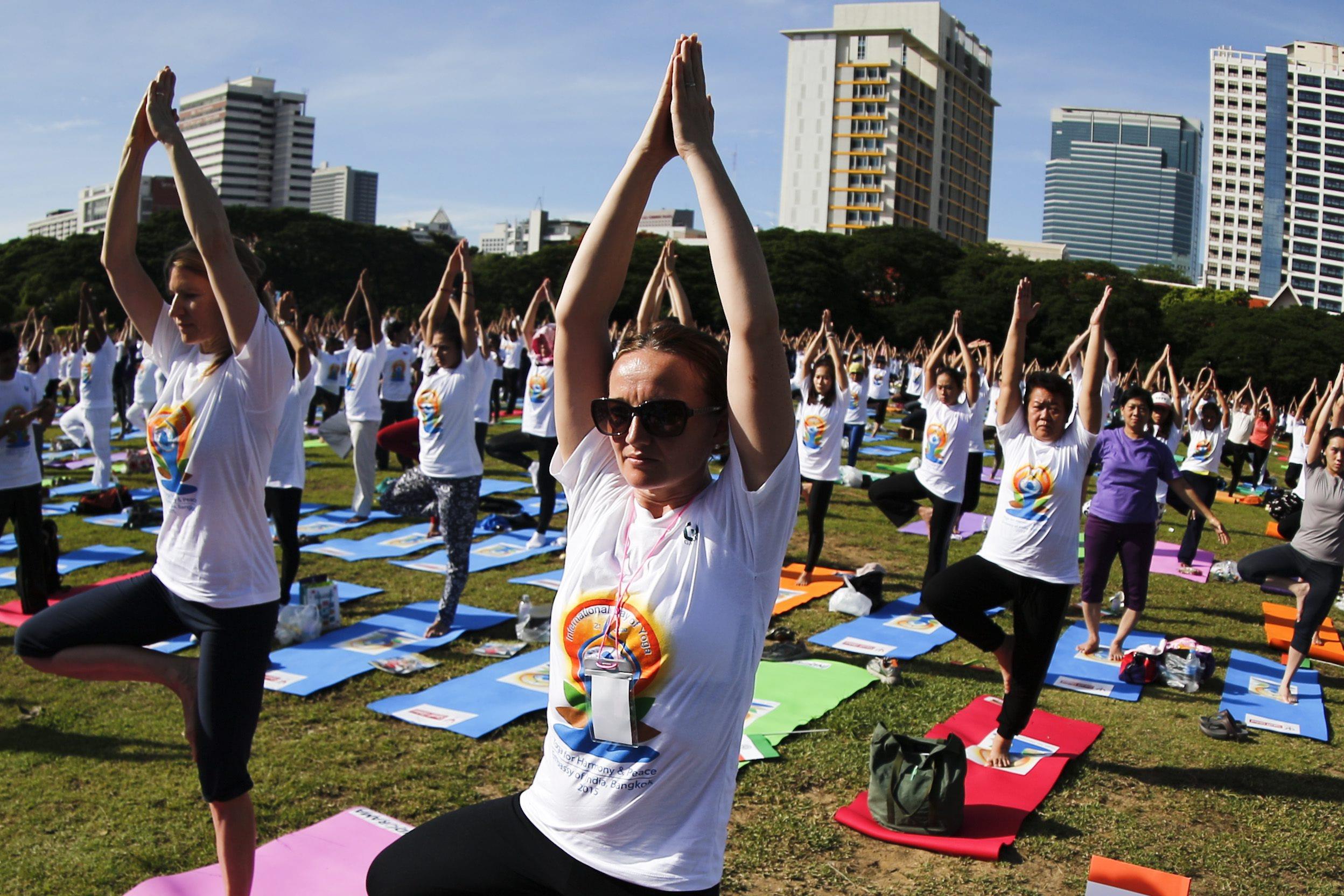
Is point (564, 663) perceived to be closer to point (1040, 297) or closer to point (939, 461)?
point (939, 461)

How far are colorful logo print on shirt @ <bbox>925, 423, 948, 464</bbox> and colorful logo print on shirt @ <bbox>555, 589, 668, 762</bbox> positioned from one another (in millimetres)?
7254

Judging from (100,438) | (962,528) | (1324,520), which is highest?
(1324,520)

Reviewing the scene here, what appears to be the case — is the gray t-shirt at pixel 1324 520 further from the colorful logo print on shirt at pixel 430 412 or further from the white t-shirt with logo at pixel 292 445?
the white t-shirt with logo at pixel 292 445

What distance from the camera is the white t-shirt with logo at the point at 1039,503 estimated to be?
5.46 metres

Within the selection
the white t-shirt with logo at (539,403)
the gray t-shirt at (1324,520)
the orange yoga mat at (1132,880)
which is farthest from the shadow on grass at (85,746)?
the gray t-shirt at (1324,520)

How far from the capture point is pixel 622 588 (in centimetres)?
202

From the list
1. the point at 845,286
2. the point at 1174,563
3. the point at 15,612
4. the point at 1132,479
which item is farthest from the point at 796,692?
the point at 845,286

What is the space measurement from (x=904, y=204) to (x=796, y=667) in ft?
381

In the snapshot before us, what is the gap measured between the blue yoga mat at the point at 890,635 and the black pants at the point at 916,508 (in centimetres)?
44

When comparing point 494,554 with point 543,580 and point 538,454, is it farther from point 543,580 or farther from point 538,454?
point 538,454

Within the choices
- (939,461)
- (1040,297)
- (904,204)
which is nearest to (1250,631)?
(939,461)

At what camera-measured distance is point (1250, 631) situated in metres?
8.82

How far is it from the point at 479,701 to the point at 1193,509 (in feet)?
22.3

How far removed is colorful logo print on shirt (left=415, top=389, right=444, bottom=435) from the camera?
7.52 m
